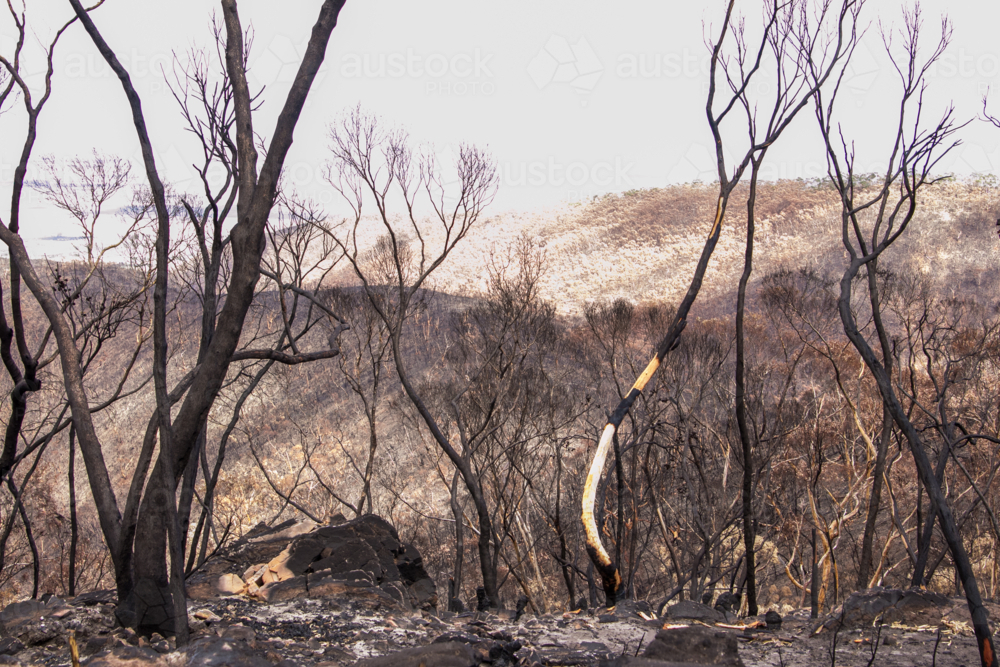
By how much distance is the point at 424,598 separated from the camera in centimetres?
769

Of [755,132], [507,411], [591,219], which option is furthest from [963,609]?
→ [591,219]

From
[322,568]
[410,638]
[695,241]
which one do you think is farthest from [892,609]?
[695,241]

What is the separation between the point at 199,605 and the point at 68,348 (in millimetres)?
2437

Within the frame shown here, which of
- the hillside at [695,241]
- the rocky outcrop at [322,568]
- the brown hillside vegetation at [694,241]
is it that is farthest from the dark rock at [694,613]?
the hillside at [695,241]

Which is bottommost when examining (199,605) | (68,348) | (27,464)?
(27,464)

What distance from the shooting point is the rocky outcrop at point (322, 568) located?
19.8 ft

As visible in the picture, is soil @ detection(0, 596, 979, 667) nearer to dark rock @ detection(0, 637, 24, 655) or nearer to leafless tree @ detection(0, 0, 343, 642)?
dark rock @ detection(0, 637, 24, 655)

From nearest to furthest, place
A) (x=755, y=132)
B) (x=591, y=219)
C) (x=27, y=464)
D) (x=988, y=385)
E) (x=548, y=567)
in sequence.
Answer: (x=755, y=132)
(x=988, y=385)
(x=548, y=567)
(x=27, y=464)
(x=591, y=219)

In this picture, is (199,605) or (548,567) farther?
(548,567)

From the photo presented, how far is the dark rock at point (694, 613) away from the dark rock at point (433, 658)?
7.79 ft

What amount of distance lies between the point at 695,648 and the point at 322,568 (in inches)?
164

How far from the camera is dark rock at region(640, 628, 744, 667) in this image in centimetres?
361

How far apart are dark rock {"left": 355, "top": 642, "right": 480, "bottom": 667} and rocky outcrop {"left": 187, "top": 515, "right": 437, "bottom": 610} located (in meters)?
2.35

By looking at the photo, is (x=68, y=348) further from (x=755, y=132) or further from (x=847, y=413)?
(x=847, y=413)
